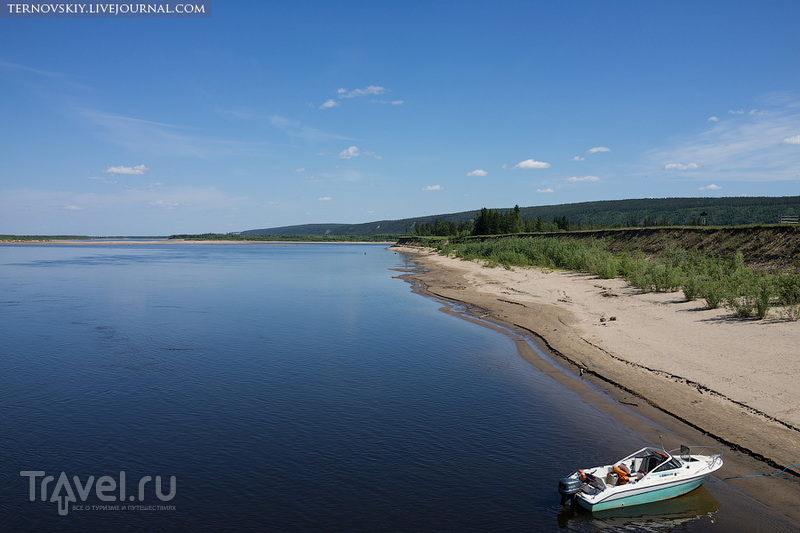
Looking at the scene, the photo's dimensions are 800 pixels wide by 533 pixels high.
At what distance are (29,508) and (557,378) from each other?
19.2 m

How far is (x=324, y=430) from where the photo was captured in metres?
16.8

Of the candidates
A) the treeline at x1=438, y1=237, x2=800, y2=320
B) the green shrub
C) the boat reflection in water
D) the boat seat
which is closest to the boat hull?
the boat reflection in water

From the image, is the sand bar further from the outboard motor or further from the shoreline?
the outboard motor

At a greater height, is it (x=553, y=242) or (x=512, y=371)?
(x=553, y=242)

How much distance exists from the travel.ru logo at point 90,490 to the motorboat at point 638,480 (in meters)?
9.84

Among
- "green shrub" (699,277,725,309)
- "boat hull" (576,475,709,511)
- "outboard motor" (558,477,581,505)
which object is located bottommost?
"boat hull" (576,475,709,511)

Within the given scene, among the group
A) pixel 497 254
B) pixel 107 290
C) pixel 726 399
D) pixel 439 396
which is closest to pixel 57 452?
pixel 439 396

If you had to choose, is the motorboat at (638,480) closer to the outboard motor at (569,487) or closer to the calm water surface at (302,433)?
the outboard motor at (569,487)

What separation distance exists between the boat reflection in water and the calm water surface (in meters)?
0.05

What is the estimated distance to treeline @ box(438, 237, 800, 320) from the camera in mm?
28570

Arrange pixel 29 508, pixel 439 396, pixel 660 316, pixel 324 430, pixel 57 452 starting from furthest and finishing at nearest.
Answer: pixel 660 316, pixel 439 396, pixel 324 430, pixel 57 452, pixel 29 508

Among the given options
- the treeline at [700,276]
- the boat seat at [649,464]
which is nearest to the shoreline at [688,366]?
the treeline at [700,276]

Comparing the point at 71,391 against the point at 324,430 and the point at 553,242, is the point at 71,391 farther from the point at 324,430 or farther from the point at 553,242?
the point at 553,242

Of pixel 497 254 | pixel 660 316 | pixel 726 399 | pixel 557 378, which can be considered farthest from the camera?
pixel 497 254
